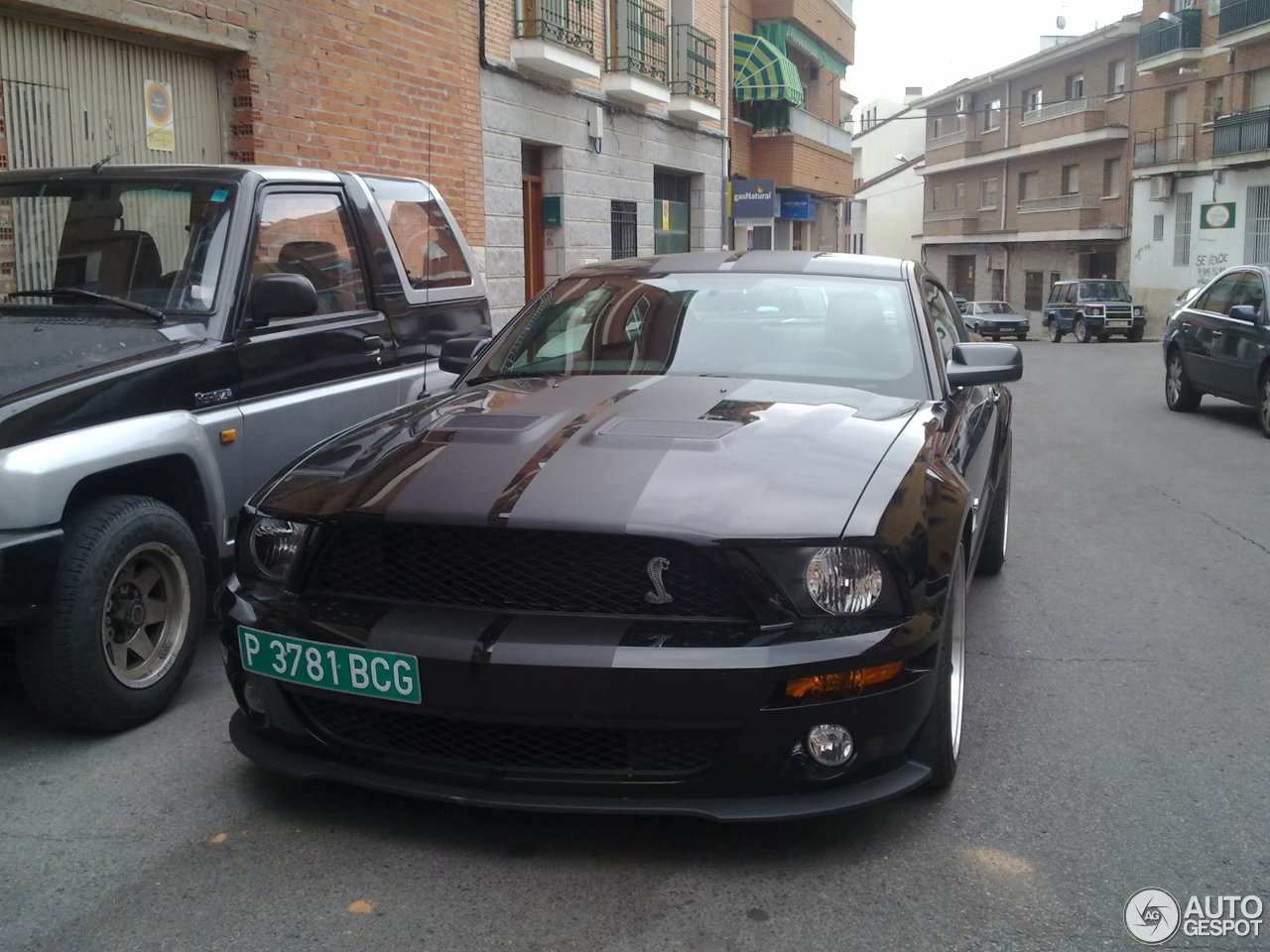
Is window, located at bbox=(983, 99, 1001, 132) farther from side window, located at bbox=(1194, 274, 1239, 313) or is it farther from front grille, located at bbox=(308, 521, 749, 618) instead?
front grille, located at bbox=(308, 521, 749, 618)

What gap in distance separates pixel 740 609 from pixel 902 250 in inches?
2766

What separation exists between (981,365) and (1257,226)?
3929 centimetres

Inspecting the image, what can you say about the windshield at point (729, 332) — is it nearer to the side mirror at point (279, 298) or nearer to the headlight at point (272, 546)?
the side mirror at point (279, 298)

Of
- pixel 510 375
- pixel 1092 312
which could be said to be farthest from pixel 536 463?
pixel 1092 312

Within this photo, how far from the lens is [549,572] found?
9.82ft

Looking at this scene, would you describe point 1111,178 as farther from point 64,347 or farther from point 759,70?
point 64,347

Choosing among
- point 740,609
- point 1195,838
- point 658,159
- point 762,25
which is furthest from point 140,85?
point 762,25

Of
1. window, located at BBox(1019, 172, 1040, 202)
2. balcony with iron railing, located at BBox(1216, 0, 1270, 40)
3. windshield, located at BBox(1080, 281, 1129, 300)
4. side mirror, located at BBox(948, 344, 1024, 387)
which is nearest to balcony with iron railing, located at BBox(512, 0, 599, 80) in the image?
side mirror, located at BBox(948, 344, 1024, 387)

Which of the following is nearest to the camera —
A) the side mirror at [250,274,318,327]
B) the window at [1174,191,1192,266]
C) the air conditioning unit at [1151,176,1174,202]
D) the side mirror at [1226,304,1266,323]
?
the side mirror at [250,274,318,327]

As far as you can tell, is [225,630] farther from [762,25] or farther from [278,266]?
[762,25]

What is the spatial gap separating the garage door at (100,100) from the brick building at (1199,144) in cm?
3524

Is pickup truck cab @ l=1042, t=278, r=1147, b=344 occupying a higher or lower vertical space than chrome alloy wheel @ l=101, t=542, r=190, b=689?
lower

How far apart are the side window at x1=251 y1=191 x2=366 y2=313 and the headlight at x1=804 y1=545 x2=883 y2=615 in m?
2.87

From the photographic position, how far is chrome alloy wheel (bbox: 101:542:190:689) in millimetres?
3928
